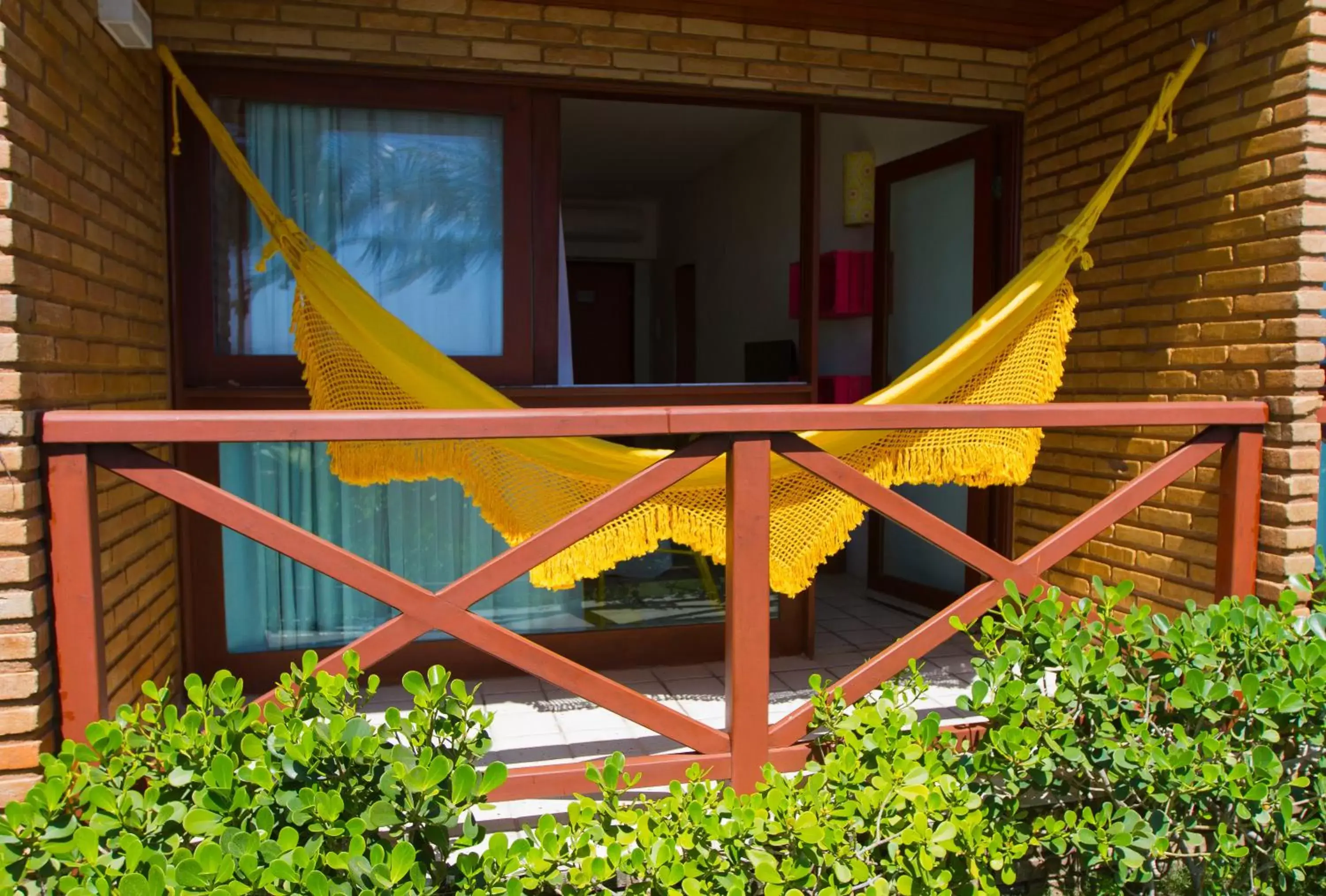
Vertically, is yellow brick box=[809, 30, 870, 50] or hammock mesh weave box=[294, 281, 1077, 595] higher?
yellow brick box=[809, 30, 870, 50]

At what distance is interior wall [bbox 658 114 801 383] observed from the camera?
19.3 ft

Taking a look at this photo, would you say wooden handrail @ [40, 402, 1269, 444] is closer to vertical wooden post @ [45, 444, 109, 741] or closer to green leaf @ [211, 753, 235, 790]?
vertical wooden post @ [45, 444, 109, 741]

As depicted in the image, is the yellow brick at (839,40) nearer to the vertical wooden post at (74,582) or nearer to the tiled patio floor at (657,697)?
the tiled patio floor at (657,697)

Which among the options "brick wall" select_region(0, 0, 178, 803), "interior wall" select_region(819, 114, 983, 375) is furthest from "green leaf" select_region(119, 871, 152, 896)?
"interior wall" select_region(819, 114, 983, 375)

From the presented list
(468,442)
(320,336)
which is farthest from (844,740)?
(320,336)

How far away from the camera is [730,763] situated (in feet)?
7.40

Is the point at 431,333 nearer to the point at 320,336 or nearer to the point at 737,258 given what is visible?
the point at 320,336

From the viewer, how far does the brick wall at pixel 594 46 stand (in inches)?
122

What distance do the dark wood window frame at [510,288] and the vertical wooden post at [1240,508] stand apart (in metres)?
1.40

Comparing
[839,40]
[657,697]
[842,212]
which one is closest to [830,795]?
[657,697]

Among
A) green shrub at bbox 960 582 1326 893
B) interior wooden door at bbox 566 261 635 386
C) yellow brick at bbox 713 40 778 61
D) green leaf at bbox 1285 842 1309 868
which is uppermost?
yellow brick at bbox 713 40 778 61

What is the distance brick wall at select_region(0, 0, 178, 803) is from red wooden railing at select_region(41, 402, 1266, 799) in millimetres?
66

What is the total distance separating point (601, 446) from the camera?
2.71m

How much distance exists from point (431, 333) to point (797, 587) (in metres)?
1.54
